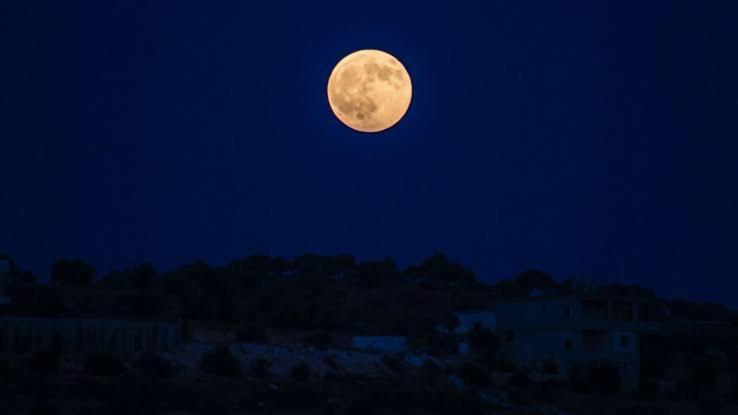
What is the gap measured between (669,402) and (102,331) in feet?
103

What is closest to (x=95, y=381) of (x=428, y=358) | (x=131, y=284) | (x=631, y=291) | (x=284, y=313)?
(x=428, y=358)

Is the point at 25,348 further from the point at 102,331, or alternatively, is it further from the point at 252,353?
the point at 252,353

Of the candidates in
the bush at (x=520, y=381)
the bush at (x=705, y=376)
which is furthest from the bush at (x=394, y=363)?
the bush at (x=705, y=376)

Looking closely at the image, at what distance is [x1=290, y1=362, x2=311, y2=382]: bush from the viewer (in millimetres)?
50969

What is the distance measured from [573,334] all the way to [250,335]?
20.8 meters

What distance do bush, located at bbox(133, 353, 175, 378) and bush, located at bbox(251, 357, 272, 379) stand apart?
4.94 metres

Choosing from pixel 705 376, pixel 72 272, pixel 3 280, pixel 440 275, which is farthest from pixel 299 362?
pixel 440 275

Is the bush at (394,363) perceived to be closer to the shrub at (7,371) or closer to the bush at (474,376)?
the bush at (474,376)

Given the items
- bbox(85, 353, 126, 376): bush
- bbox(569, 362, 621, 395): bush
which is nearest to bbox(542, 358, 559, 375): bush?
bbox(569, 362, 621, 395): bush

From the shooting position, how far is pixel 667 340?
271 feet

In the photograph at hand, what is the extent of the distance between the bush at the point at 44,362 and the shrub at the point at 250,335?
59.7ft

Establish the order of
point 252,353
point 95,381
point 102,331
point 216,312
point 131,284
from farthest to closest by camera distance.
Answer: point 131,284, point 216,312, point 252,353, point 102,331, point 95,381

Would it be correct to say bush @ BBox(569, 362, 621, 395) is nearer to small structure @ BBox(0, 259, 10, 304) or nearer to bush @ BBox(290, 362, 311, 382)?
A: bush @ BBox(290, 362, 311, 382)

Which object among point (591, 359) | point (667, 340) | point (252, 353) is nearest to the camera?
point (252, 353)
